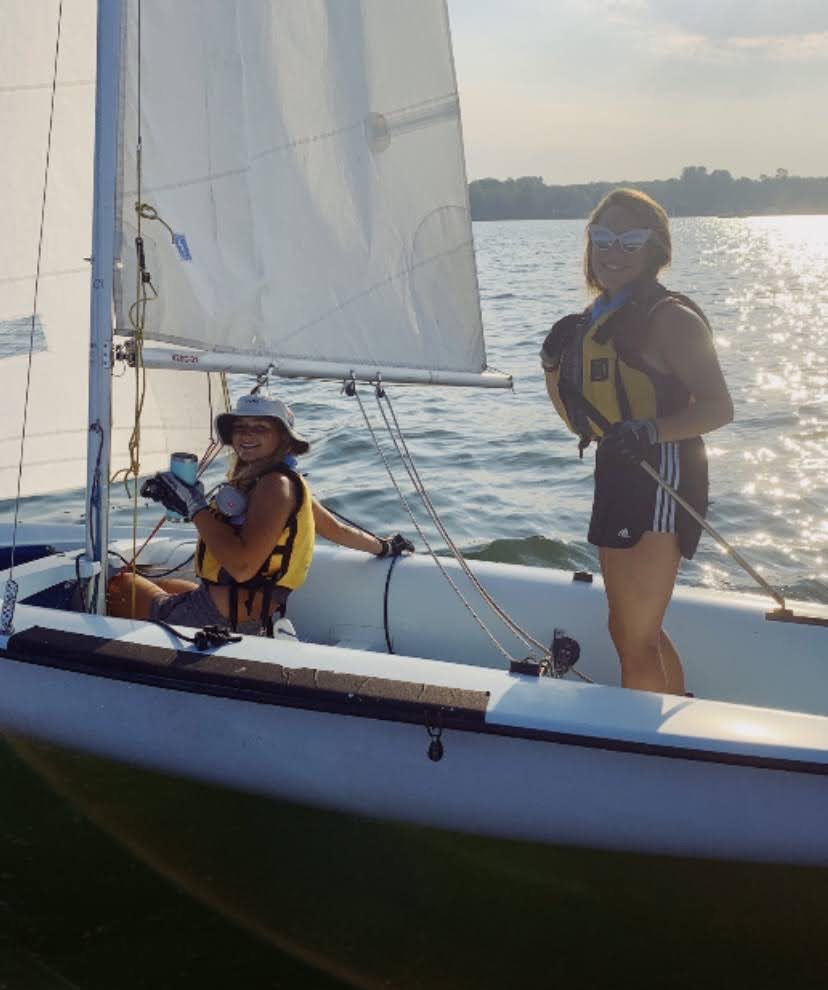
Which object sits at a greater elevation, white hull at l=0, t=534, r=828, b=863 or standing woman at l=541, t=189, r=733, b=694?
standing woman at l=541, t=189, r=733, b=694

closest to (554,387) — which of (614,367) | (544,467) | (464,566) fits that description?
(614,367)

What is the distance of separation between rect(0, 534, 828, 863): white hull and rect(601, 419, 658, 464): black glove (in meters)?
0.60

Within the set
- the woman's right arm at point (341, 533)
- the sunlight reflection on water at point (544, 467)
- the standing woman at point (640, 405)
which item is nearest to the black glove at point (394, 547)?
the woman's right arm at point (341, 533)

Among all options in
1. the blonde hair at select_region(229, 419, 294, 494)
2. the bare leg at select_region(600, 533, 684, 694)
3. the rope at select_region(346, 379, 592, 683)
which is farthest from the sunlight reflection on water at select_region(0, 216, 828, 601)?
the bare leg at select_region(600, 533, 684, 694)

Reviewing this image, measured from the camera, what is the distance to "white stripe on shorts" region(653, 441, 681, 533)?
121 inches

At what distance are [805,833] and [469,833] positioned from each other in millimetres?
848

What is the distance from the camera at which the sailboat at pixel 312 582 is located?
2.92 metres

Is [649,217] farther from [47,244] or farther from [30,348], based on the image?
[30,348]

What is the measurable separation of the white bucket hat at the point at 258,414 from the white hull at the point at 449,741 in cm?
58

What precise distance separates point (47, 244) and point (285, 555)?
4.63ft

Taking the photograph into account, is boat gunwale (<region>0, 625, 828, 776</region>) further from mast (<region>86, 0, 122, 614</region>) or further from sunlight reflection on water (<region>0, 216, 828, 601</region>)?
sunlight reflection on water (<region>0, 216, 828, 601</region>)

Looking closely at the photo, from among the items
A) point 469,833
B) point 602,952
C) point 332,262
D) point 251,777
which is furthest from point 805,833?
point 332,262

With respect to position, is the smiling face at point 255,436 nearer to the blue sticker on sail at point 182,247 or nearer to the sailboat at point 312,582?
the sailboat at point 312,582

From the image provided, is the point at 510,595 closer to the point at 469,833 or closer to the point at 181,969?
the point at 469,833
